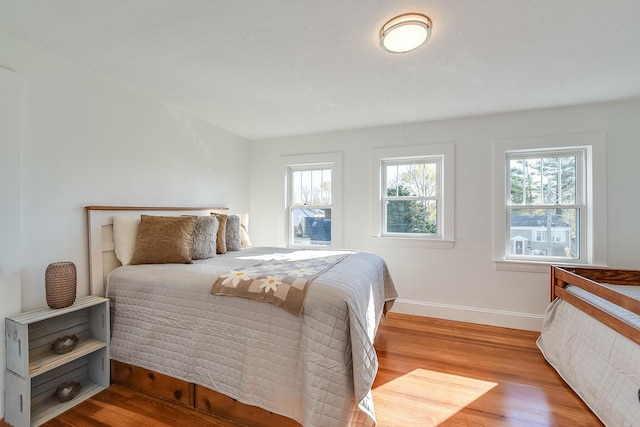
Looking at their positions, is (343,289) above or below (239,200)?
below

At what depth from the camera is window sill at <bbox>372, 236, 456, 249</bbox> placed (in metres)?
3.05

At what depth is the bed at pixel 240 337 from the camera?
4.23ft

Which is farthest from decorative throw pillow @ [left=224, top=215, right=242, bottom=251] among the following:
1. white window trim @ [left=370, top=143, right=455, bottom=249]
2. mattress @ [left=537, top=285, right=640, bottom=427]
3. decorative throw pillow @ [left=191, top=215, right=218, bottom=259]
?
mattress @ [left=537, top=285, right=640, bottom=427]

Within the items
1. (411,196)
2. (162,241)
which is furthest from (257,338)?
(411,196)

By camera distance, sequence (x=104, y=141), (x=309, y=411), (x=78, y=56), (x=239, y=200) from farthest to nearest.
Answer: (x=239, y=200) → (x=104, y=141) → (x=78, y=56) → (x=309, y=411)

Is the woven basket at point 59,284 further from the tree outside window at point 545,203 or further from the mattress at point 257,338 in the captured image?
the tree outside window at point 545,203

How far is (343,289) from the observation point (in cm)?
141

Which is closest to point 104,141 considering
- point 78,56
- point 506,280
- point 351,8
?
point 78,56

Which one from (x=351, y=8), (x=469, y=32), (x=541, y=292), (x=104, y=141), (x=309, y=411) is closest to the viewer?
(x=309, y=411)

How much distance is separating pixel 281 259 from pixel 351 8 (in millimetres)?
1720

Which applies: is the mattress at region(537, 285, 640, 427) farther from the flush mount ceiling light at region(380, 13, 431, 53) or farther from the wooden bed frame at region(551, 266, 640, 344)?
the flush mount ceiling light at region(380, 13, 431, 53)

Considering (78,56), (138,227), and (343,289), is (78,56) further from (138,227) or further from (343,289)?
(343,289)

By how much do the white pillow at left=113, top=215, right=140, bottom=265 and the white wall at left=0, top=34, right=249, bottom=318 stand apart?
18 cm


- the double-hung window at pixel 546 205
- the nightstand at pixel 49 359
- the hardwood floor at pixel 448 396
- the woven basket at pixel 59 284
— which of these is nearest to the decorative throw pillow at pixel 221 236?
the nightstand at pixel 49 359
